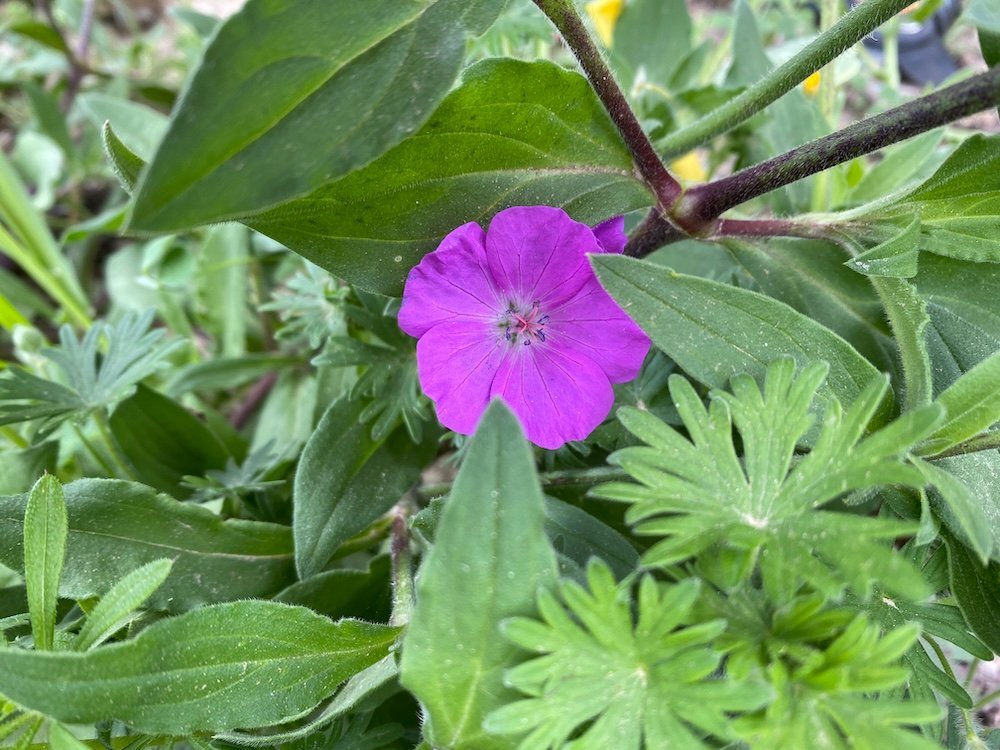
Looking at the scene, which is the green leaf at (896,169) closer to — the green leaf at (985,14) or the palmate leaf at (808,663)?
the green leaf at (985,14)

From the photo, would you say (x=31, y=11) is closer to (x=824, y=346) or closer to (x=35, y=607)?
(x=35, y=607)

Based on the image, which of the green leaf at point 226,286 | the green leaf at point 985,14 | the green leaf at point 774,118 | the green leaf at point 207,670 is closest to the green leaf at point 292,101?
the green leaf at point 207,670

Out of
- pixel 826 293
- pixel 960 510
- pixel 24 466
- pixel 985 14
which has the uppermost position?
pixel 985 14

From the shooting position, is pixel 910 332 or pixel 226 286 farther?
pixel 226 286

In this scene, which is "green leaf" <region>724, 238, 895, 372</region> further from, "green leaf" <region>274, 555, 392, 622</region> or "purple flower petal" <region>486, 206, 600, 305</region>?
"green leaf" <region>274, 555, 392, 622</region>

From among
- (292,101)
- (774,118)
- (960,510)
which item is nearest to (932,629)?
(960,510)

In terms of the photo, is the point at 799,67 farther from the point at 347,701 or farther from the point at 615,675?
the point at 347,701

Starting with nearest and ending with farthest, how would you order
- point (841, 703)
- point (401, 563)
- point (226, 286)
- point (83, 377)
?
1. point (841, 703)
2. point (401, 563)
3. point (83, 377)
4. point (226, 286)
